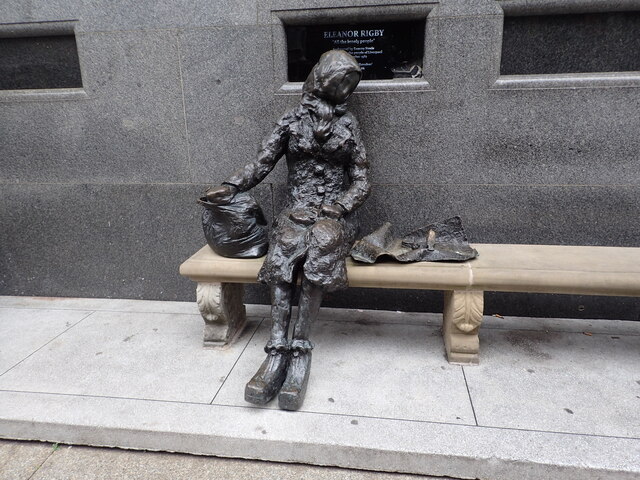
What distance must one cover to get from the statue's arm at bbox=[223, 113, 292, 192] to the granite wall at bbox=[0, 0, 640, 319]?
54 centimetres

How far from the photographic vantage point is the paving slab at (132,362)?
297 cm

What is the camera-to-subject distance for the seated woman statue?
2.93 m

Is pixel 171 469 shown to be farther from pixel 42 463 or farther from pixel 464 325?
pixel 464 325

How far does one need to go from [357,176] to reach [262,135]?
3.51ft

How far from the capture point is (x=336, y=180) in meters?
3.52

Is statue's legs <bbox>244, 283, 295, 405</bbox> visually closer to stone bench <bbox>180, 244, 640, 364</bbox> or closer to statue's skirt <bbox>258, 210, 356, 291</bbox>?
statue's skirt <bbox>258, 210, 356, 291</bbox>

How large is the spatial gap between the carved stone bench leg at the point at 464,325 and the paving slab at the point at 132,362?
1.55 meters

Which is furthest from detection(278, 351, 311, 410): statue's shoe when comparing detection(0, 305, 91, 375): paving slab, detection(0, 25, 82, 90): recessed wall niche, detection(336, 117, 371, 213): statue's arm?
detection(0, 25, 82, 90): recessed wall niche

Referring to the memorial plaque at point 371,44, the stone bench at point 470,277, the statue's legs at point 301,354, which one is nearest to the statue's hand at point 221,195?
the stone bench at point 470,277

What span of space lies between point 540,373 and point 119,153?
3.90 meters

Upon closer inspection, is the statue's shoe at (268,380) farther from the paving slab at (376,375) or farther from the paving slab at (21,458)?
the paving slab at (21,458)

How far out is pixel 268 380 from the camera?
2779 millimetres

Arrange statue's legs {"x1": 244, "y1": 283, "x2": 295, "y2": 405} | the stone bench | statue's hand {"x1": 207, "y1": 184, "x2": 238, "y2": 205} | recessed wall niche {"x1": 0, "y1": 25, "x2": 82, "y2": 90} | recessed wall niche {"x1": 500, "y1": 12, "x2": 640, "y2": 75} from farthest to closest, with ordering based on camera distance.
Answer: recessed wall niche {"x1": 0, "y1": 25, "x2": 82, "y2": 90} < recessed wall niche {"x1": 500, "y1": 12, "x2": 640, "y2": 75} < statue's hand {"x1": 207, "y1": 184, "x2": 238, "y2": 205} < the stone bench < statue's legs {"x1": 244, "y1": 283, "x2": 295, "y2": 405}

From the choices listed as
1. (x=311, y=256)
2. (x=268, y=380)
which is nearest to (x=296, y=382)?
(x=268, y=380)
